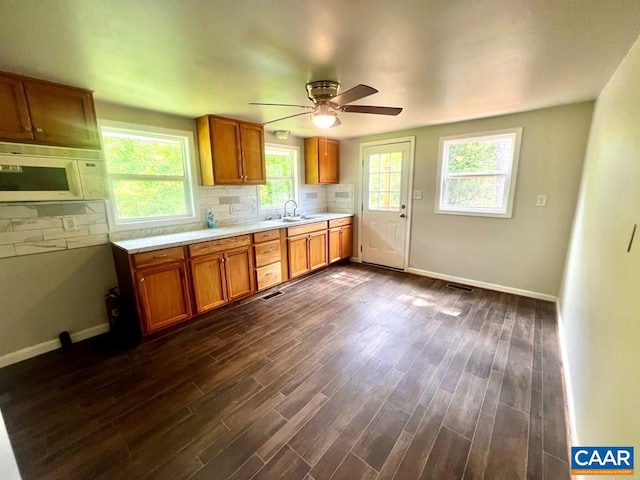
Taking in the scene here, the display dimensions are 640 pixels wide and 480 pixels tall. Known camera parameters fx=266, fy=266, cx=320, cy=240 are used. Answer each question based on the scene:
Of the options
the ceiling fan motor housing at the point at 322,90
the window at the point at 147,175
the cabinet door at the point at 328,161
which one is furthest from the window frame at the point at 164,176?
the cabinet door at the point at 328,161

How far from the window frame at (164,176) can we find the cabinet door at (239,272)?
72 centimetres

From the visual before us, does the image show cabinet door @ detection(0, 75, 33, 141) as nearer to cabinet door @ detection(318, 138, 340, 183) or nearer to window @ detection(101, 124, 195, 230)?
window @ detection(101, 124, 195, 230)

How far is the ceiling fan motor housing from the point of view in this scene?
205 centimetres

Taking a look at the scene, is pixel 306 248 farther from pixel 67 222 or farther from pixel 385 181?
pixel 67 222

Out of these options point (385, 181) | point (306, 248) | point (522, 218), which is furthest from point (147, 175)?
point (522, 218)

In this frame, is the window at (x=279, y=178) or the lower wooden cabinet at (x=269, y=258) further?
the window at (x=279, y=178)

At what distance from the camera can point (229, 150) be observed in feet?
10.6

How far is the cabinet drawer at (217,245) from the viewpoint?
9.04 ft

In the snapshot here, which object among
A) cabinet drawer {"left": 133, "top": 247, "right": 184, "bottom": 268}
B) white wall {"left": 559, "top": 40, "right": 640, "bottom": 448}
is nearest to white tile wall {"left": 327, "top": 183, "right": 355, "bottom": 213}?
cabinet drawer {"left": 133, "top": 247, "right": 184, "bottom": 268}

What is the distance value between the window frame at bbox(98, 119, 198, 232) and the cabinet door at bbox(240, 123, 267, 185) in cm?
60

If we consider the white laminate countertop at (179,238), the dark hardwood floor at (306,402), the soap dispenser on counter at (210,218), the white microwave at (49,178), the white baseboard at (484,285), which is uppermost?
the white microwave at (49,178)

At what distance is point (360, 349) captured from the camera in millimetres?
2359

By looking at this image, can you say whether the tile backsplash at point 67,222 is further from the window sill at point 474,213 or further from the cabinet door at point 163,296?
the window sill at point 474,213

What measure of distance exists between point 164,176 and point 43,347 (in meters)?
1.93
